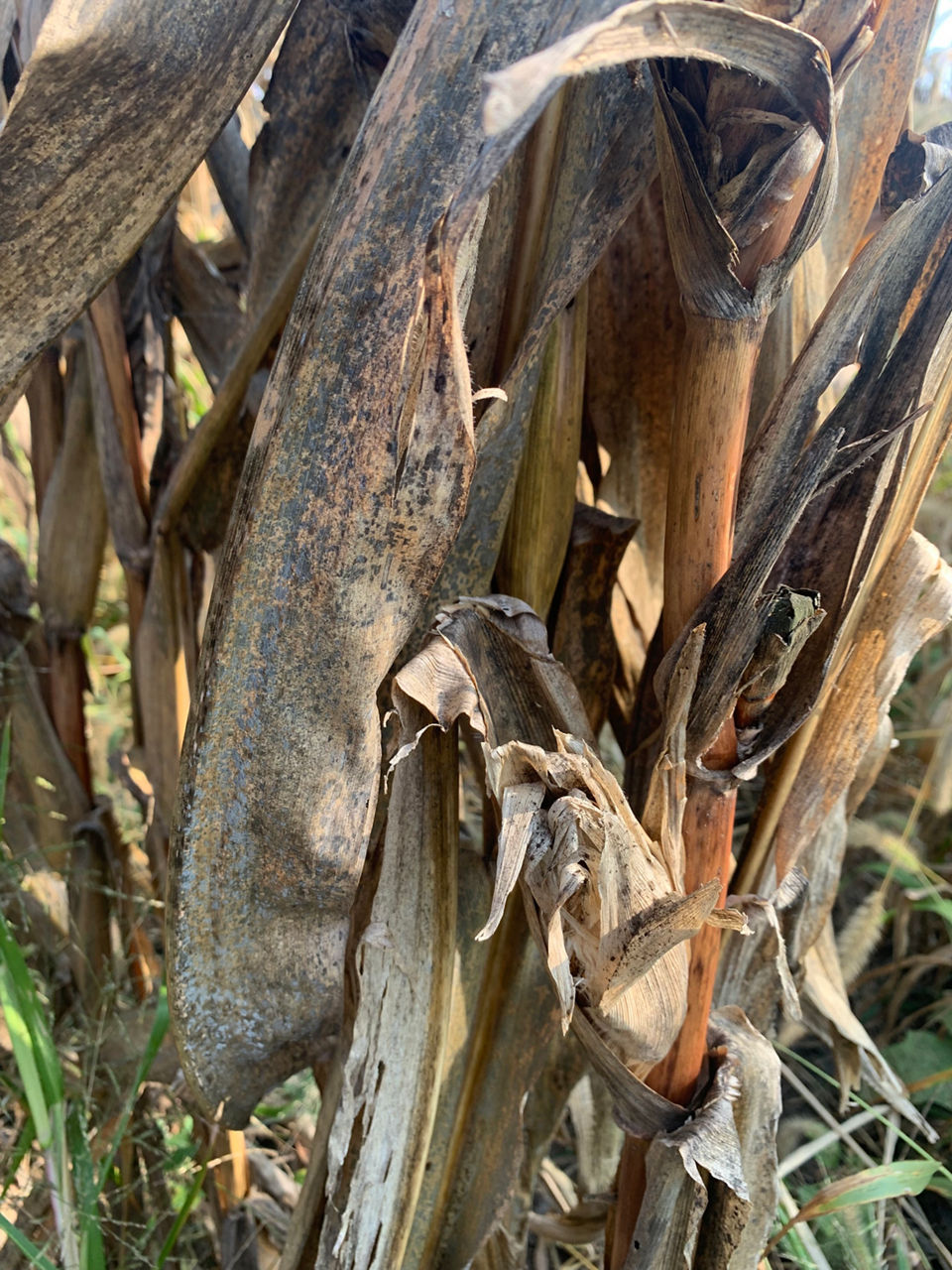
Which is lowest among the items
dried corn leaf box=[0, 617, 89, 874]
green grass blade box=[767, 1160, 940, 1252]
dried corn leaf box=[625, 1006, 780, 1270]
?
green grass blade box=[767, 1160, 940, 1252]

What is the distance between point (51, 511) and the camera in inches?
34.0

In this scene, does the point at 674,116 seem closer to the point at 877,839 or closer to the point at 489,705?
the point at 489,705

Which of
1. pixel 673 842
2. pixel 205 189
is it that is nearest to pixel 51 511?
pixel 673 842

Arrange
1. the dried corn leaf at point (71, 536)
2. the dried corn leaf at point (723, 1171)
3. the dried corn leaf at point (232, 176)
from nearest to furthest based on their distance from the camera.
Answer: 1. the dried corn leaf at point (723, 1171)
2. the dried corn leaf at point (232, 176)
3. the dried corn leaf at point (71, 536)

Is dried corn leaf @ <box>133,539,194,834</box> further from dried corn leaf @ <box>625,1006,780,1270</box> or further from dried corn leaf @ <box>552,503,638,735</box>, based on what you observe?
dried corn leaf @ <box>625,1006,780,1270</box>

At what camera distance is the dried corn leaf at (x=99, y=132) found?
0.38 meters

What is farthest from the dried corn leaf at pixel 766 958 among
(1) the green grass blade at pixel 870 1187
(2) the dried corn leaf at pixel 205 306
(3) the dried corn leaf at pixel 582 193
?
(2) the dried corn leaf at pixel 205 306

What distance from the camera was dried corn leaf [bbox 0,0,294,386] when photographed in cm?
38

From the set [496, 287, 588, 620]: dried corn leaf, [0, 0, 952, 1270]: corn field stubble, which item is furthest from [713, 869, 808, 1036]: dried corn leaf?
[496, 287, 588, 620]: dried corn leaf

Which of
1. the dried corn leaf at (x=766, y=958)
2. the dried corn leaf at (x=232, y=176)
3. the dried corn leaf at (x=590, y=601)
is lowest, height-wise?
the dried corn leaf at (x=766, y=958)

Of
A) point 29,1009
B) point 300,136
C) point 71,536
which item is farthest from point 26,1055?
point 300,136

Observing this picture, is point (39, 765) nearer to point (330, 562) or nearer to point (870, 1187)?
point (330, 562)

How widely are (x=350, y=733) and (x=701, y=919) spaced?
18 cm

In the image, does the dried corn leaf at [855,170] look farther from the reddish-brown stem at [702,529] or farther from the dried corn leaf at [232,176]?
the dried corn leaf at [232,176]
